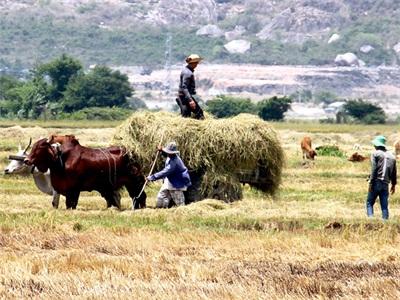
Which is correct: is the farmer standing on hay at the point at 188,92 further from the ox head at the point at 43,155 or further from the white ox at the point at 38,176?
the white ox at the point at 38,176

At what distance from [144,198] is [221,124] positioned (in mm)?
1478

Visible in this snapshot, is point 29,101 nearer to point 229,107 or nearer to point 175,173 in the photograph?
point 229,107

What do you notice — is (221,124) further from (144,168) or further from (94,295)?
(94,295)

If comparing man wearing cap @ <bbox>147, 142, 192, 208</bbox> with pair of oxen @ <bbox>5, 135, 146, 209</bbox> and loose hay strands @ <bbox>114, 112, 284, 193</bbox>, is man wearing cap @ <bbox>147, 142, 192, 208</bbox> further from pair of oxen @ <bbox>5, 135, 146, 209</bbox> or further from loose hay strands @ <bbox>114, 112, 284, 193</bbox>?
pair of oxen @ <bbox>5, 135, 146, 209</bbox>

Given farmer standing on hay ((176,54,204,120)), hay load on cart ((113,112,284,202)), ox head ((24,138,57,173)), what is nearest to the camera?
ox head ((24,138,57,173))

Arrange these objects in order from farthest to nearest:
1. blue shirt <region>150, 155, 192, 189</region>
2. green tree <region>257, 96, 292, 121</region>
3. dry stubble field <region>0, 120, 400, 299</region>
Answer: green tree <region>257, 96, 292, 121</region> < blue shirt <region>150, 155, 192, 189</region> < dry stubble field <region>0, 120, 400, 299</region>

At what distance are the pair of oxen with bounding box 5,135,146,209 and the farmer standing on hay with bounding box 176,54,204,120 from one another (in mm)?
1083

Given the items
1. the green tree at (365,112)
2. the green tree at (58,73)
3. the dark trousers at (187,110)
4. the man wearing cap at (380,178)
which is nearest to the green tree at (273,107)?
the green tree at (365,112)

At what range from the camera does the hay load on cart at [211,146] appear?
1711cm

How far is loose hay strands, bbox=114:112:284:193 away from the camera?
17.1 metres

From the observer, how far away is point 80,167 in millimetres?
16828

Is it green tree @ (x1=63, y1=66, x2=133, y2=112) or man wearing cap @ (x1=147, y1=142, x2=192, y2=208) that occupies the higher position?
man wearing cap @ (x1=147, y1=142, x2=192, y2=208)

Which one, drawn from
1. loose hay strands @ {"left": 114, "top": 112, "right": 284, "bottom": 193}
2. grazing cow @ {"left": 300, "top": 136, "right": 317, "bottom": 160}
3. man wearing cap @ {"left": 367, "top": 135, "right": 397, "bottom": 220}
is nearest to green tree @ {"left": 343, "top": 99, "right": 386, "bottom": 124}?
grazing cow @ {"left": 300, "top": 136, "right": 317, "bottom": 160}

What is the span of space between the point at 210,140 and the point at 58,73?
222 feet
